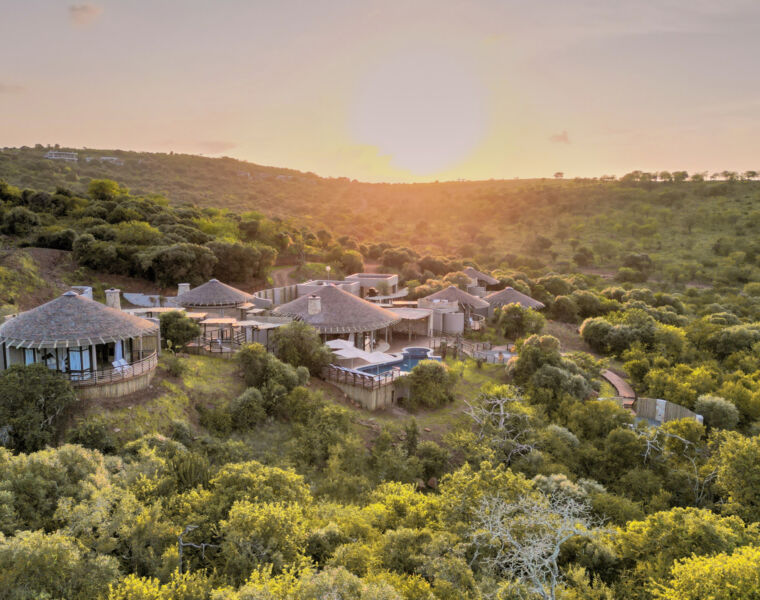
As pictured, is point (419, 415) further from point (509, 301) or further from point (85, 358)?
point (509, 301)

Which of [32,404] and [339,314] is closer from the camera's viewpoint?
[32,404]

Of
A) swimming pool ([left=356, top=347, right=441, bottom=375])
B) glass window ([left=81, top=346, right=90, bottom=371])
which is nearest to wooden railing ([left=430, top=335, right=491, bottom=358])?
swimming pool ([left=356, top=347, right=441, bottom=375])

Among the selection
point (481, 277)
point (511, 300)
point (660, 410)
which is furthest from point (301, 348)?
point (481, 277)

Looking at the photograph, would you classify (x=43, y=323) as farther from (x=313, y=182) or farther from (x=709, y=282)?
(x=313, y=182)

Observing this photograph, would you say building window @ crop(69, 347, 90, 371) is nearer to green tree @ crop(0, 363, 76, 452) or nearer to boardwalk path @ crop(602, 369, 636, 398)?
green tree @ crop(0, 363, 76, 452)

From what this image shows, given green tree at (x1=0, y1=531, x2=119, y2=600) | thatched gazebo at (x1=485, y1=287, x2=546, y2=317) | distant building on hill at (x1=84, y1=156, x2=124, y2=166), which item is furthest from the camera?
distant building on hill at (x1=84, y1=156, x2=124, y2=166)

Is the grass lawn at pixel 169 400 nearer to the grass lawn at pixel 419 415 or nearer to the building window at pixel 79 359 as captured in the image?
the building window at pixel 79 359

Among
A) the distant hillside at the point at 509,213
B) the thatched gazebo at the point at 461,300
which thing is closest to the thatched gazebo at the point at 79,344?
the thatched gazebo at the point at 461,300

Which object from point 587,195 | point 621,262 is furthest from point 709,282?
point 587,195
